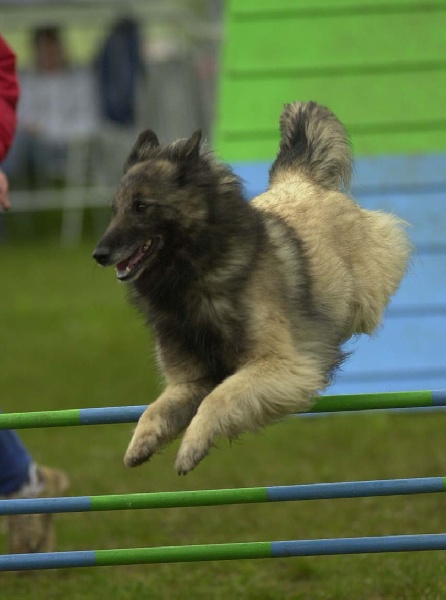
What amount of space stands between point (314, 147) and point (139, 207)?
1251mm

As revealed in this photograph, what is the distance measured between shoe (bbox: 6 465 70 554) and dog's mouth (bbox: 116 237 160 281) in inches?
62.6

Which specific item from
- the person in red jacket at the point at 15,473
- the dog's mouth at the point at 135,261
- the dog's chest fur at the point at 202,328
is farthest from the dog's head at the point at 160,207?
the person in red jacket at the point at 15,473

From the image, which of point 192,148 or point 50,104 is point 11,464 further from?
point 50,104

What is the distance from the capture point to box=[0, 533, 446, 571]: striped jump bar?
153 inches

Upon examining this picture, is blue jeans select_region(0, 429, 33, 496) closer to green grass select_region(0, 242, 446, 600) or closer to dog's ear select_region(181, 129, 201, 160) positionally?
green grass select_region(0, 242, 446, 600)

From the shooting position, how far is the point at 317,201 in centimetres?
470

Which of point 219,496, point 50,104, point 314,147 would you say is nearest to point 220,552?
point 219,496

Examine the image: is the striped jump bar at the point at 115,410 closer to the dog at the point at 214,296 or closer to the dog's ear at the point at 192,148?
the dog at the point at 214,296

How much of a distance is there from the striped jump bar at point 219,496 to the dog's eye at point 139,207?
34.2 inches

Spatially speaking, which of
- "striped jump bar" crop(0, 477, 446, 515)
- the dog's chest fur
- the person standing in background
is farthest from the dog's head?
the person standing in background

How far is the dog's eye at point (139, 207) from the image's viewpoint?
12.7 feet

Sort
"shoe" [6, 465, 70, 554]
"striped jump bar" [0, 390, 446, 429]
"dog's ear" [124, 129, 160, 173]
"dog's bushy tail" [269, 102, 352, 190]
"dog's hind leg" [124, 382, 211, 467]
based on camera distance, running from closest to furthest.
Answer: "striped jump bar" [0, 390, 446, 429], "dog's hind leg" [124, 382, 211, 467], "dog's ear" [124, 129, 160, 173], "dog's bushy tail" [269, 102, 352, 190], "shoe" [6, 465, 70, 554]

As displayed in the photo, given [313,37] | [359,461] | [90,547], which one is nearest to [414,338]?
[359,461]

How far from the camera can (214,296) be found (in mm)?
4008
